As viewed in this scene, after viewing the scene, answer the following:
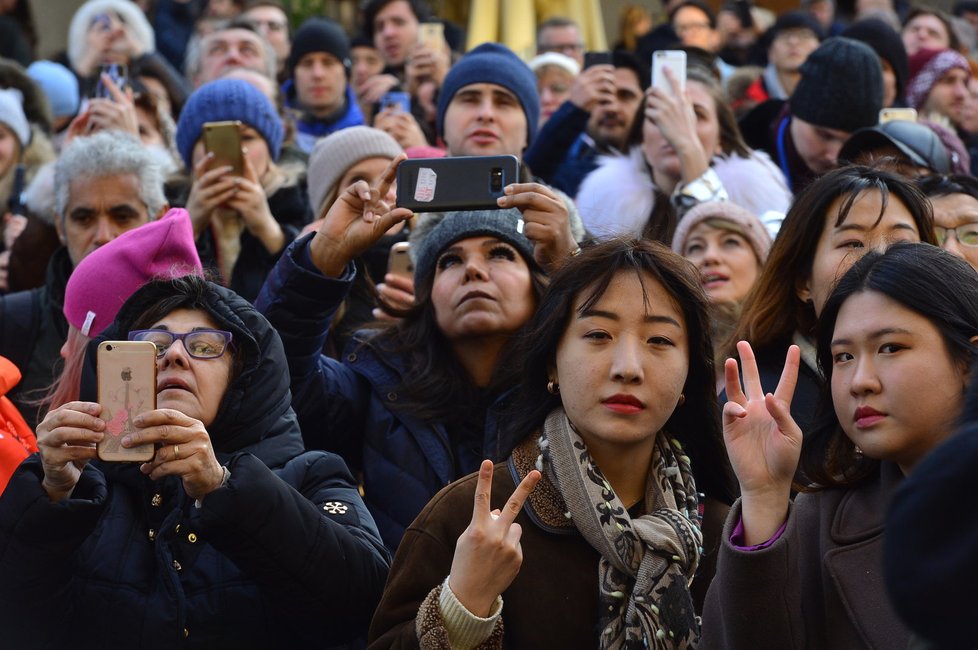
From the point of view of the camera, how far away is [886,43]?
7.97 metres

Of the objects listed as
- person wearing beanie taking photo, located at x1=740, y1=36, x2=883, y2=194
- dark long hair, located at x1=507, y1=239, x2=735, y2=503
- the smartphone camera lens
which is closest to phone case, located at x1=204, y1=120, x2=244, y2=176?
the smartphone camera lens

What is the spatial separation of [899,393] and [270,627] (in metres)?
1.58

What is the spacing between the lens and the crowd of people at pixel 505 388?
10.4ft

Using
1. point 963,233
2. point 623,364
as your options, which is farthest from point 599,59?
point 623,364

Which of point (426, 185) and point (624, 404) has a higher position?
point (426, 185)

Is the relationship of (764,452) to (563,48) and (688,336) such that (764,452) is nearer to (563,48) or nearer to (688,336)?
(688,336)

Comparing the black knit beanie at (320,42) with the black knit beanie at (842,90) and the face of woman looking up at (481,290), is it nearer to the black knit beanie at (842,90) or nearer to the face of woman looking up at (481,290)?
the black knit beanie at (842,90)

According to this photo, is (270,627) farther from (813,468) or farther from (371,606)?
(813,468)

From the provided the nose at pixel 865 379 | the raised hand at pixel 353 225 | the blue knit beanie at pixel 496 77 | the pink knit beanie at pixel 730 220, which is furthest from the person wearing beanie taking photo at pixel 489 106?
the nose at pixel 865 379

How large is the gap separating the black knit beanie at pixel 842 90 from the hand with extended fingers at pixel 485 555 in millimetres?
3711

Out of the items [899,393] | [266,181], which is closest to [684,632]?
[899,393]

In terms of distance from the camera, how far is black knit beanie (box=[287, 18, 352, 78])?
8312 mm

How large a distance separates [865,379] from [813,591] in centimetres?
47

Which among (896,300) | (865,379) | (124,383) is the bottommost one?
(124,383)
